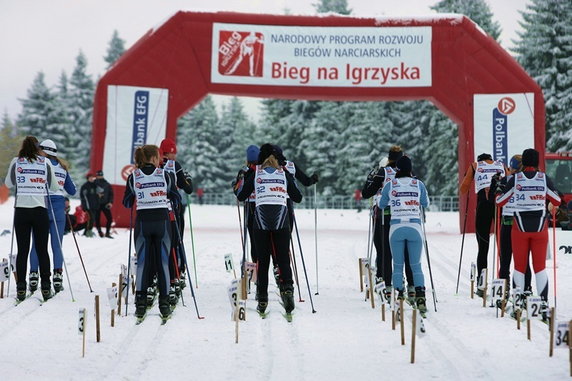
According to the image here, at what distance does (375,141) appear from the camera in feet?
157

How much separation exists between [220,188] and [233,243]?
4493 cm

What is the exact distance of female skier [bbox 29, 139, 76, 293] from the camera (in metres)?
9.12

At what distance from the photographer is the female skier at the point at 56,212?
912 centimetres

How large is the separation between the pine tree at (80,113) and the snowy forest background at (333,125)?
0.26ft

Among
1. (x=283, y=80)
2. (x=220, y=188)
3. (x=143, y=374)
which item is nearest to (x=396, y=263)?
(x=143, y=374)

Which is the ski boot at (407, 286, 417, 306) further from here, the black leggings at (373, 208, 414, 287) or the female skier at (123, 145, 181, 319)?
the female skier at (123, 145, 181, 319)

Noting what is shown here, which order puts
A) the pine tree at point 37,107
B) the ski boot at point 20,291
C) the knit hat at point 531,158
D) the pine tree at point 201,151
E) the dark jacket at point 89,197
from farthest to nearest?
the pine tree at point 201,151
the pine tree at point 37,107
the dark jacket at point 89,197
the ski boot at point 20,291
the knit hat at point 531,158

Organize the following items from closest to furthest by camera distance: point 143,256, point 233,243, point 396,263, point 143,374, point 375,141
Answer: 1. point 143,374
2. point 143,256
3. point 396,263
4. point 233,243
5. point 375,141

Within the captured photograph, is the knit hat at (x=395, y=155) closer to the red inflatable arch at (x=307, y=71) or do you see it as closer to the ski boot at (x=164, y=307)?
the ski boot at (x=164, y=307)

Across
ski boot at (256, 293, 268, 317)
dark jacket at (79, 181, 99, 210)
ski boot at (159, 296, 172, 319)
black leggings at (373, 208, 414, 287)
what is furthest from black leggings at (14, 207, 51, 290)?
dark jacket at (79, 181, 99, 210)

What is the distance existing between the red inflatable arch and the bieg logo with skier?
3cm

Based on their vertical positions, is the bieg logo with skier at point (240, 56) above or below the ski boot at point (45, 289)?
above

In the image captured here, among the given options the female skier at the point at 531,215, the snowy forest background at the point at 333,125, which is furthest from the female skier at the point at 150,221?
the snowy forest background at the point at 333,125

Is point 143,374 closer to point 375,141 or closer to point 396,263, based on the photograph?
point 396,263
